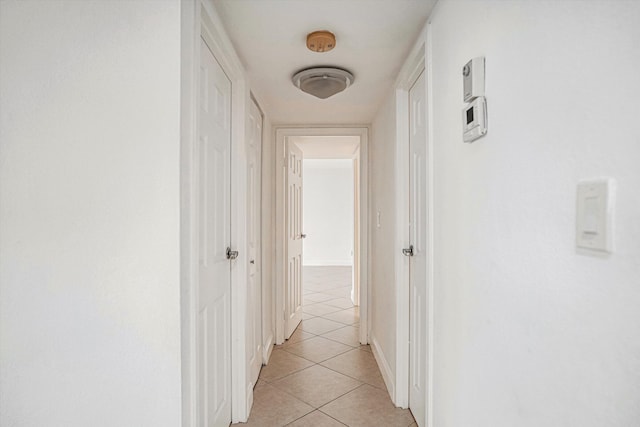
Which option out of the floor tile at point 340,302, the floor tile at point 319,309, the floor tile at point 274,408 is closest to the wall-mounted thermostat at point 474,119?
the floor tile at point 274,408

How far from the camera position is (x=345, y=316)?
450cm

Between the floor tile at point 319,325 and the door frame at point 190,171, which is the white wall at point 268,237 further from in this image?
the door frame at point 190,171

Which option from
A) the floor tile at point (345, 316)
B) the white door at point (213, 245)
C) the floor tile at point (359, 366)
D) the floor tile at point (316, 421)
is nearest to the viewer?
the white door at point (213, 245)

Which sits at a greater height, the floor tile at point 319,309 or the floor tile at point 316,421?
the floor tile at point 316,421

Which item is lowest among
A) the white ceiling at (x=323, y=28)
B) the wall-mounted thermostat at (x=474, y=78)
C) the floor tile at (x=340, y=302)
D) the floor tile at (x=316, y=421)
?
the floor tile at (x=340, y=302)

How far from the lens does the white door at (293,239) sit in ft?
12.3

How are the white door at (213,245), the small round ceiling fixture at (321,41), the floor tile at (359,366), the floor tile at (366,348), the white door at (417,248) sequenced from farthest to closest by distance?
the floor tile at (366,348) → the floor tile at (359,366) → the white door at (417,248) → the small round ceiling fixture at (321,41) → the white door at (213,245)

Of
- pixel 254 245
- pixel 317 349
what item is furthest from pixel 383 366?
pixel 254 245

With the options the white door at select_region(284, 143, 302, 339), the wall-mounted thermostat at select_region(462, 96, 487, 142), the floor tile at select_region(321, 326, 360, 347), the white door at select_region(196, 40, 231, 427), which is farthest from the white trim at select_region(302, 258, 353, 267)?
the wall-mounted thermostat at select_region(462, 96, 487, 142)

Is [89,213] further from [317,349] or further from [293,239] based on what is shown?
[293,239]

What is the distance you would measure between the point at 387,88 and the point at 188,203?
6.13ft

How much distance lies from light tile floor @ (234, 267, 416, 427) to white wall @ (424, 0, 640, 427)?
111cm

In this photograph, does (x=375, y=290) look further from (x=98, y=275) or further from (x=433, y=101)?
(x=98, y=275)

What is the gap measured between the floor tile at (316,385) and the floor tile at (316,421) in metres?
0.12
